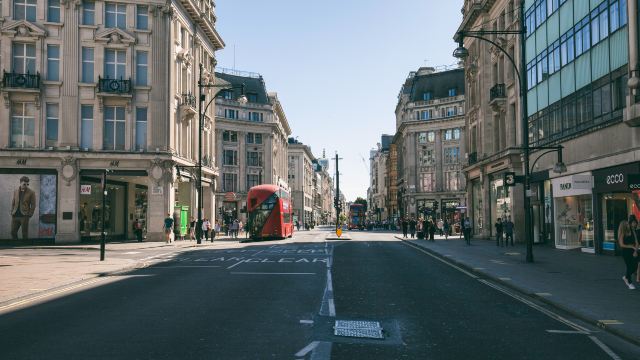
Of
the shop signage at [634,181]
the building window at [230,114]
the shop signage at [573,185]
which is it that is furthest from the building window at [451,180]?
the shop signage at [634,181]

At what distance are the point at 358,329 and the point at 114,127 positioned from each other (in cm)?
3495

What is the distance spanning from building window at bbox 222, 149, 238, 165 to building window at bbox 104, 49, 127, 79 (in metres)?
57.6

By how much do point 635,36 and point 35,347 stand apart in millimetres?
22102

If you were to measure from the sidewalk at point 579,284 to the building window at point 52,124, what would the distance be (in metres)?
27.9

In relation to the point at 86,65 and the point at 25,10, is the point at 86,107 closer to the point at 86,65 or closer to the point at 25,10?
the point at 86,65

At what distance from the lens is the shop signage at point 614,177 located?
23125 millimetres

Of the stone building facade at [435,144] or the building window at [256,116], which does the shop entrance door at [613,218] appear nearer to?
the stone building facade at [435,144]

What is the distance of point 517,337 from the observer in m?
8.80

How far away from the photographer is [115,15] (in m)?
40.7

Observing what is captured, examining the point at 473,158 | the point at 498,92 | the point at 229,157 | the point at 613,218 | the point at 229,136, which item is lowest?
the point at 613,218

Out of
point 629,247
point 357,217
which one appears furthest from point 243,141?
point 629,247

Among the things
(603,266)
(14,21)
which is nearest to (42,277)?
(603,266)

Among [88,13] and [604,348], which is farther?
[88,13]

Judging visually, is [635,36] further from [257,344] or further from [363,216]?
[363,216]
